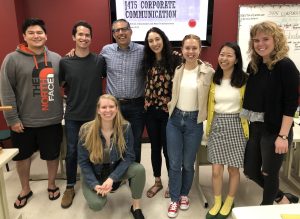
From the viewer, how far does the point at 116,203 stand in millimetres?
2508

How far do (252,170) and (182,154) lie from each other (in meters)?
0.52

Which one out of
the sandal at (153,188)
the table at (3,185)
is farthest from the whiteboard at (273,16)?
the table at (3,185)

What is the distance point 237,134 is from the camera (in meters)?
2.04

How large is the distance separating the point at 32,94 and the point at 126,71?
30.3 inches

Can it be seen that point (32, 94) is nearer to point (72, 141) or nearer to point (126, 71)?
point (72, 141)

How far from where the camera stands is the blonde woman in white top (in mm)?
2061

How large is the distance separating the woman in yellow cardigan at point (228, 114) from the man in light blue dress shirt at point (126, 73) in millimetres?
622

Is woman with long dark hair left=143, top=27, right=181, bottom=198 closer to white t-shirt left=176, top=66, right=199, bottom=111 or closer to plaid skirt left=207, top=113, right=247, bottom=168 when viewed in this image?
white t-shirt left=176, top=66, right=199, bottom=111

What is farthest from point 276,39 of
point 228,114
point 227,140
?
point 227,140

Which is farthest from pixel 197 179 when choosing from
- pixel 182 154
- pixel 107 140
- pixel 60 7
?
pixel 60 7

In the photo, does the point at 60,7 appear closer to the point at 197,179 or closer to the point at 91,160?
the point at 91,160

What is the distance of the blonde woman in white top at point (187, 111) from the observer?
81.1 inches

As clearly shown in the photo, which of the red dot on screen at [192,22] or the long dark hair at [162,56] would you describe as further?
the red dot on screen at [192,22]

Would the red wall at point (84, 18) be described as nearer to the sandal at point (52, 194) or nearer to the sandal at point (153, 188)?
the sandal at point (52, 194)
